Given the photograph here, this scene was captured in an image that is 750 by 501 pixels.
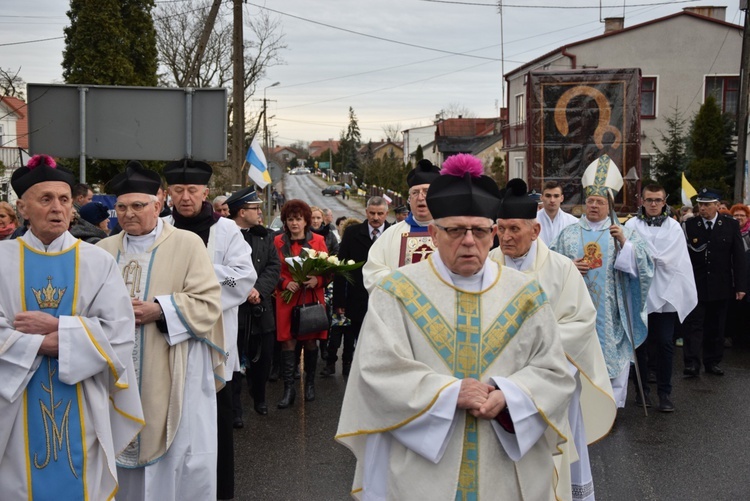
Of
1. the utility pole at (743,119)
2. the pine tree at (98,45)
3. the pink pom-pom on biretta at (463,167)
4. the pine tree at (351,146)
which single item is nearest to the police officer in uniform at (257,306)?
the pink pom-pom on biretta at (463,167)

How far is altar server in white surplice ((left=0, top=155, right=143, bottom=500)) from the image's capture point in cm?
441

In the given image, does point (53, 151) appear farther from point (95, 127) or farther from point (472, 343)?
point (472, 343)

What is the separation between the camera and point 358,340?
15.4 feet

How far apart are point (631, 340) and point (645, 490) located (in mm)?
2242

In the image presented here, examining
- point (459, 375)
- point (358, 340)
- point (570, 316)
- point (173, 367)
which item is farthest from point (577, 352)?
point (173, 367)

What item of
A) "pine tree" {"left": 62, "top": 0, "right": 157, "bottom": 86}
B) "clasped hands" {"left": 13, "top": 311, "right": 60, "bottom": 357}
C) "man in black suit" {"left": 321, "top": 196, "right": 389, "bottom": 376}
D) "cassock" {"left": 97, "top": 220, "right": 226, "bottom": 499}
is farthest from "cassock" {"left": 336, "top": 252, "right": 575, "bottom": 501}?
"pine tree" {"left": 62, "top": 0, "right": 157, "bottom": 86}

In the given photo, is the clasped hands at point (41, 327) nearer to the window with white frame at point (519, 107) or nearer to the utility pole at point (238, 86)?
the utility pole at point (238, 86)

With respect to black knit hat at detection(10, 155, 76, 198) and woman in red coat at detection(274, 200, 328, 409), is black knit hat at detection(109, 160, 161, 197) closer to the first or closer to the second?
black knit hat at detection(10, 155, 76, 198)

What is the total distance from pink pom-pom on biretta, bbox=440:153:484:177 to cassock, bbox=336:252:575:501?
396mm

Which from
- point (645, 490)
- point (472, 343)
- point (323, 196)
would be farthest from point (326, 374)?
point (323, 196)

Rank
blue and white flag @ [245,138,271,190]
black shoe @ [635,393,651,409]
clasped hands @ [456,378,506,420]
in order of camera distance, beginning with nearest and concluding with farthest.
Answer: clasped hands @ [456,378,506,420], black shoe @ [635,393,651,409], blue and white flag @ [245,138,271,190]

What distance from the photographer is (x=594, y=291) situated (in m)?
8.42

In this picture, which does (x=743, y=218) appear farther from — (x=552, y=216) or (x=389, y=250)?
(x=389, y=250)

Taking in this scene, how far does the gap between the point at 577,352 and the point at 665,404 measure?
429 cm
